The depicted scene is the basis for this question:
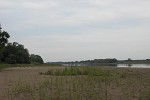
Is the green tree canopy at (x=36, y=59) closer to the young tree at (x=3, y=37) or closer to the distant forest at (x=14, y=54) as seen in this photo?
the distant forest at (x=14, y=54)

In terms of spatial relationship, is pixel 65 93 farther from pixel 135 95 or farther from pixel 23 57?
pixel 23 57

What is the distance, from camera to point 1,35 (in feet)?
125

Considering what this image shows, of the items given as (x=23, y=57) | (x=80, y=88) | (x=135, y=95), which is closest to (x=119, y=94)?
(x=135, y=95)

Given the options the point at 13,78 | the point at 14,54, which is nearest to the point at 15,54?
the point at 14,54

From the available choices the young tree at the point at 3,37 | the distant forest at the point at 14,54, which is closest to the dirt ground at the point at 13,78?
the young tree at the point at 3,37

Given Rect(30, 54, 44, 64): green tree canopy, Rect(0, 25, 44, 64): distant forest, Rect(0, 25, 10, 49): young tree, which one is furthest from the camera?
Rect(30, 54, 44, 64): green tree canopy

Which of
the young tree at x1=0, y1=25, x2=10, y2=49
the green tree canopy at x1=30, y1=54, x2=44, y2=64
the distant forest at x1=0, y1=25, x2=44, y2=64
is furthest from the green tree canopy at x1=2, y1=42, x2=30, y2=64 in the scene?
the young tree at x1=0, y1=25, x2=10, y2=49

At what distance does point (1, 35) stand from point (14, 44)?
38575 mm

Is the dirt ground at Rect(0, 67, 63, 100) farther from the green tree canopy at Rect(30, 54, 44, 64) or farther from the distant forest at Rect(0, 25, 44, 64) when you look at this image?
the green tree canopy at Rect(30, 54, 44, 64)

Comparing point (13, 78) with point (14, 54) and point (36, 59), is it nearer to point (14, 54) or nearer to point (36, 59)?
point (14, 54)

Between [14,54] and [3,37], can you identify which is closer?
[3,37]

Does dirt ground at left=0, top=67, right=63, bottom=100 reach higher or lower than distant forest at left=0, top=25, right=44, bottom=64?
lower

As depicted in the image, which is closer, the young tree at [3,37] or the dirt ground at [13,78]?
the dirt ground at [13,78]

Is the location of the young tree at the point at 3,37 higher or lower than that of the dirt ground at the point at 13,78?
higher
